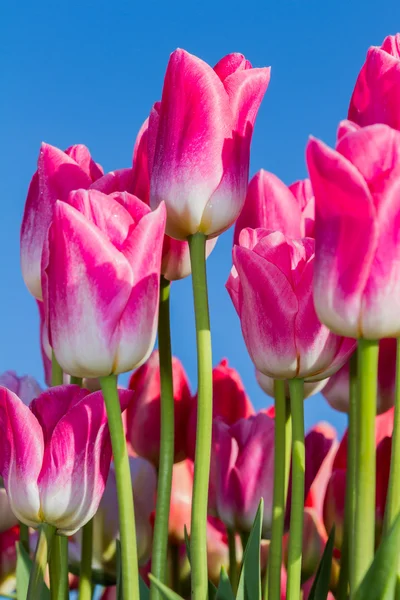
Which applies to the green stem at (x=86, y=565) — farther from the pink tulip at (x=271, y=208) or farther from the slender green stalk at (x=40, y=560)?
the pink tulip at (x=271, y=208)

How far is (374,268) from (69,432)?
178 millimetres

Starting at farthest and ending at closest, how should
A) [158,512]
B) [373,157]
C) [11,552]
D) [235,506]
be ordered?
[11,552] < [235,506] < [158,512] < [373,157]

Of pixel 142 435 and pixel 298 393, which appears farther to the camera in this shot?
pixel 142 435

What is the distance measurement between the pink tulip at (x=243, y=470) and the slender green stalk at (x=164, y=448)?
127 mm

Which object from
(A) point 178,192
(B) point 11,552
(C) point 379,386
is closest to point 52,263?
(A) point 178,192

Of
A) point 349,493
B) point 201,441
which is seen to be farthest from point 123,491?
point 349,493

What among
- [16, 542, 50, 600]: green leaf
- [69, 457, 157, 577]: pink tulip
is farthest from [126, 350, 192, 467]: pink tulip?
[16, 542, 50, 600]: green leaf

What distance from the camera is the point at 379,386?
22.8 inches

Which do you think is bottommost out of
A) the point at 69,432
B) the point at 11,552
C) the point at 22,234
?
the point at 11,552

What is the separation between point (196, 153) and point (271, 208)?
0.10 metres

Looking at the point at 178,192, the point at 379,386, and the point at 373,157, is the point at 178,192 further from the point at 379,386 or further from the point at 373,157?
the point at 379,386

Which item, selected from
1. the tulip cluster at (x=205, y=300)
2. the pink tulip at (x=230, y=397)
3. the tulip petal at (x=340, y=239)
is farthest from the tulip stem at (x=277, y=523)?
the pink tulip at (x=230, y=397)

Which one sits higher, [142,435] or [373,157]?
[373,157]

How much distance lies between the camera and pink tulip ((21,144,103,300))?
0.53 metres
